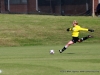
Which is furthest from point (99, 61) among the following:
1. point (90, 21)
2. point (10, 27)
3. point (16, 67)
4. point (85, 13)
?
point (85, 13)

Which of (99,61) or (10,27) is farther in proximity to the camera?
→ (10,27)

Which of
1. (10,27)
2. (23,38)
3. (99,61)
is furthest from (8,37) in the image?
(99,61)

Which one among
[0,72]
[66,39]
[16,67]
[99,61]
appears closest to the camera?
[0,72]

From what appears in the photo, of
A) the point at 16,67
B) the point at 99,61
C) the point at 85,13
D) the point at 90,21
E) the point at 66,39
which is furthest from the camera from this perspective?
the point at 85,13

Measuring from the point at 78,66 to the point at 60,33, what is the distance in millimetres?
24509

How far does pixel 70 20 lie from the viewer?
163 feet

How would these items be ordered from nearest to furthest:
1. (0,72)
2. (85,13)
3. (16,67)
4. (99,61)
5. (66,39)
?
(0,72)
(16,67)
(99,61)
(66,39)
(85,13)

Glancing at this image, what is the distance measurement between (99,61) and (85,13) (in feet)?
117

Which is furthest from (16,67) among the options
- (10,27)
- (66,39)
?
(10,27)

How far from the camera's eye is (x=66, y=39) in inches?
1641

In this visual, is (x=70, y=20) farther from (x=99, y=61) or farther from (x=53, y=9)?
(x=99, y=61)

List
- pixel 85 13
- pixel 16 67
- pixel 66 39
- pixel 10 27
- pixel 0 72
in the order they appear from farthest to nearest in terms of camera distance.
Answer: pixel 85 13, pixel 10 27, pixel 66 39, pixel 16 67, pixel 0 72

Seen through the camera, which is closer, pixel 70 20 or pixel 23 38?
pixel 23 38

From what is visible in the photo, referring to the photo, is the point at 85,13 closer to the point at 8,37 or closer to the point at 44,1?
the point at 44,1
